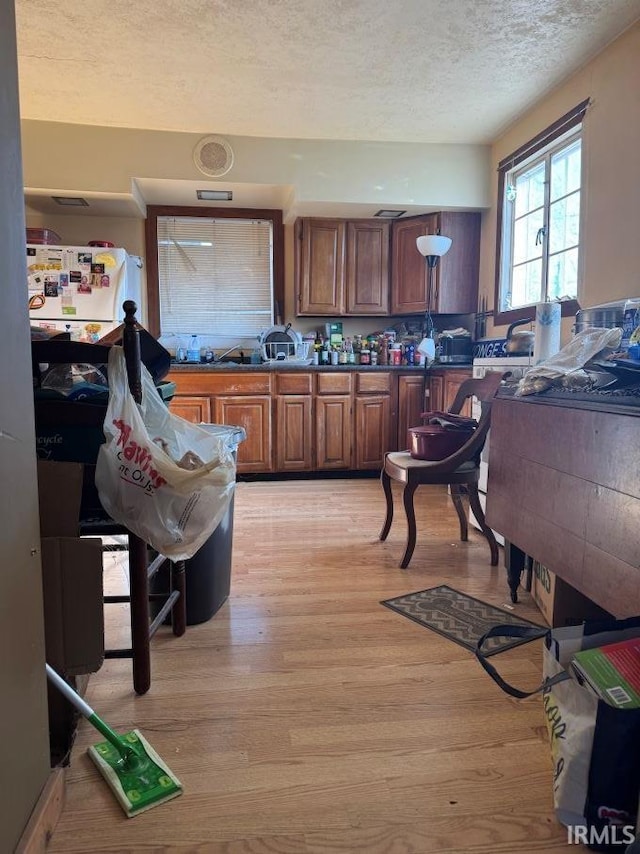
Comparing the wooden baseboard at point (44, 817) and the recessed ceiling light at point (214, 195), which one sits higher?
the recessed ceiling light at point (214, 195)

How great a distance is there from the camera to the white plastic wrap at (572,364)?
1566 millimetres

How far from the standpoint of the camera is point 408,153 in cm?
394

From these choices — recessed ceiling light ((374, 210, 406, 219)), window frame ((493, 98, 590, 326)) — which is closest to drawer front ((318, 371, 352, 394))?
window frame ((493, 98, 590, 326))

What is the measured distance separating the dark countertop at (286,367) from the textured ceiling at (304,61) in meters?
1.63

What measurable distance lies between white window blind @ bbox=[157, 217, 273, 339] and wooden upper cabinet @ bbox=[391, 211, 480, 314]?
3.76 feet

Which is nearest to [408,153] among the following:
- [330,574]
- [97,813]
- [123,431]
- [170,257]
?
[170,257]

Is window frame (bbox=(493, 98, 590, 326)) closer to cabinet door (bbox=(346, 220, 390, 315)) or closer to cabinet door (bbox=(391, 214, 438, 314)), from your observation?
cabinet door (bbox=(391, 214, 438, 314))

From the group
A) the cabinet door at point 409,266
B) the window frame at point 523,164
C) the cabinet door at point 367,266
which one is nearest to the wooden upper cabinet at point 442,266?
the cabinet door at point 409,266

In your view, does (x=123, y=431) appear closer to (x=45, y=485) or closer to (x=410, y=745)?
(x=45, y=485)

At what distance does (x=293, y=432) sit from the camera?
13.3 feet

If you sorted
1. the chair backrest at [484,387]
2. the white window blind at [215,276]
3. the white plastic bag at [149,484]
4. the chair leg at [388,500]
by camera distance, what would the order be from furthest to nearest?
the white window blind at [215,276] < the chair leg at [388,500] < the chair backrest at [484,387] < the white plastic bag at [149,484]

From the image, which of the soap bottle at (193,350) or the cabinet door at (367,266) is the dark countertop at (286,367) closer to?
the soap bottle at (193,350)

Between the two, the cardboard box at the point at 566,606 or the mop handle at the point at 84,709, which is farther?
the cardboard box at the point at 566,606

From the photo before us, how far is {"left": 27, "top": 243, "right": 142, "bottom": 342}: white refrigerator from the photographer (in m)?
3.68
